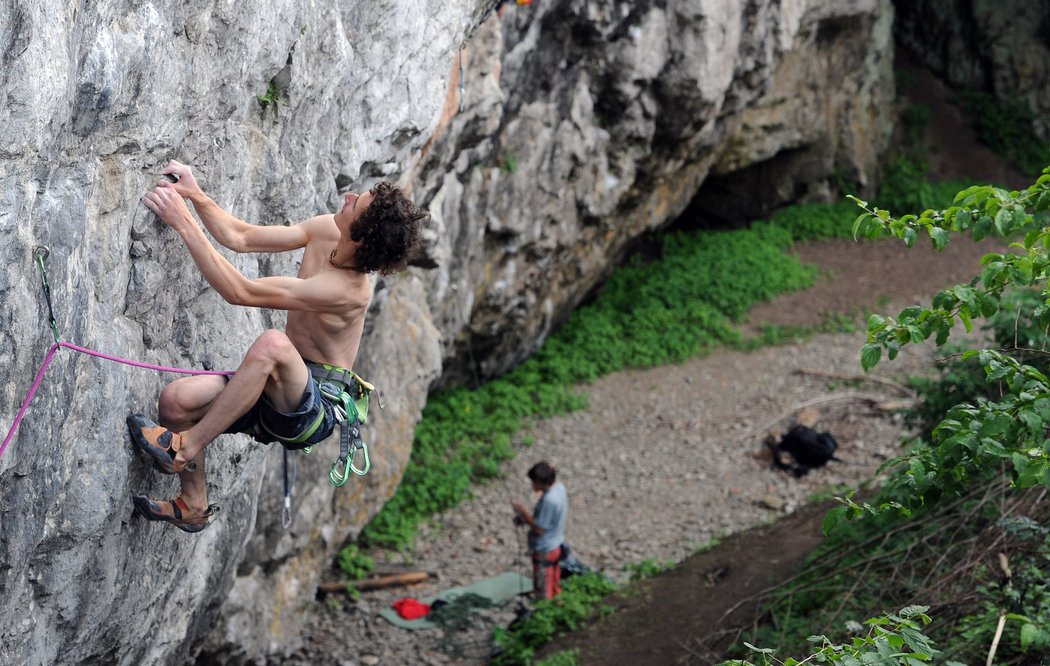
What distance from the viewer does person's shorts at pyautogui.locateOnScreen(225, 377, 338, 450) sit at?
15.9 feet

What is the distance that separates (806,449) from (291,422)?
7876mm

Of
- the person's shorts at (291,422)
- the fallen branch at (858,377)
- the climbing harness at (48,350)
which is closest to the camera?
the climbing harness at (48,350)

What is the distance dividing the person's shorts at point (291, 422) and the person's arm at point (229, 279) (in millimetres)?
408

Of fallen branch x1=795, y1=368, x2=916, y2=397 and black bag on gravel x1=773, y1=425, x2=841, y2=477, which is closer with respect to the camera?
black bag on gravel x1=773, y1=425, x2=841, y2=477

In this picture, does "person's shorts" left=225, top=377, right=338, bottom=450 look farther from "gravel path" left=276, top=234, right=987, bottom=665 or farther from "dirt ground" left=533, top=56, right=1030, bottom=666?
"gravel path" left=276, top=234, right=987, bottom=665

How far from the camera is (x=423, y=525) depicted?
1148 centimetres

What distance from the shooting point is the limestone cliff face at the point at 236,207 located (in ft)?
13.0

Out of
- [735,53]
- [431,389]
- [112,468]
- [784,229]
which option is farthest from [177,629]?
[784,229]

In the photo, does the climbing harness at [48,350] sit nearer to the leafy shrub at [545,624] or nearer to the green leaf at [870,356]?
the green leaf at [870,356]

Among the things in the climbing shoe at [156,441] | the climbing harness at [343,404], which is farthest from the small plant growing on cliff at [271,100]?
the climbing shoe at [156,441]

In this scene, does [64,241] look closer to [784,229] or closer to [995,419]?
[995,419]


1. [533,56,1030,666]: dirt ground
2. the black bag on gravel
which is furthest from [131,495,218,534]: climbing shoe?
the black bag on gravel

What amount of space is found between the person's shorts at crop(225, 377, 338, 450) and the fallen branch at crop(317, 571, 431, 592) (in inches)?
223

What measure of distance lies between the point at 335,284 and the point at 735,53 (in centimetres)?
987
